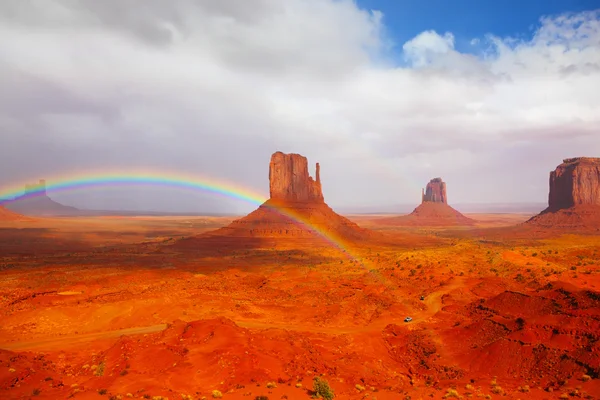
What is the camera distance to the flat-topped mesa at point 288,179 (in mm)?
104750

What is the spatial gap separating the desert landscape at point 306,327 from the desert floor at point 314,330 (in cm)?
10

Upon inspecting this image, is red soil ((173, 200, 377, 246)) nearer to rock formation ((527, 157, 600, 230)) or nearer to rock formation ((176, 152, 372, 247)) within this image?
rock formation ((176, 152, 372, 247))

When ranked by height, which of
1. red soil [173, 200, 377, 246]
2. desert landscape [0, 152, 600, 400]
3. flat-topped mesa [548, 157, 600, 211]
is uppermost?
flat-topped mesa [548, 157, 600, 211]

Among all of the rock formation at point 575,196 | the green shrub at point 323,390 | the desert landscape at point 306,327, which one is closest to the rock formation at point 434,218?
the rock formation at point 575,196

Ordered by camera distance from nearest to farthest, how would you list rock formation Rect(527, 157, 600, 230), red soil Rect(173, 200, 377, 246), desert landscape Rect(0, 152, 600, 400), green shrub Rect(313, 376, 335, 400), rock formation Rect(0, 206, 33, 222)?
green shrub Rect(313, 376, 335, 400), desert landscape Rect(0, 152, 600, 400), red soil Rect(173, 200, 377, 246), rock formation Rect(527, 157, 600, 230), rock formation Rect(0, 206, 33, 222)

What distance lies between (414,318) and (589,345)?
37.7ft

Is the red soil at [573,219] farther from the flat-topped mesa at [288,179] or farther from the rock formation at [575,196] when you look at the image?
the flat-topped mesa at [288,179]

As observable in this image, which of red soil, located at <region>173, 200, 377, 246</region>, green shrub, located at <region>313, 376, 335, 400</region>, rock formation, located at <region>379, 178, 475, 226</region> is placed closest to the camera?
green shrub, located at <region>313, 376, 335, 400</region>

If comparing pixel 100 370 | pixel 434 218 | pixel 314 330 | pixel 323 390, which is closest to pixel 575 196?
pixel 434 218

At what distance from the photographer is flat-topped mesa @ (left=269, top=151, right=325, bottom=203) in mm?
104750

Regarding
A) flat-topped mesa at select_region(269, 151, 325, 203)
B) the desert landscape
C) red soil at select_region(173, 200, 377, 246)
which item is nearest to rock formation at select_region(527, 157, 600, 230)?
red soil at select_region(173, 200, 377, 246)

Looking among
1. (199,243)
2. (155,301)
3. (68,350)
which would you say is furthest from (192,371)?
(199,243)

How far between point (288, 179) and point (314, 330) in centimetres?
8363

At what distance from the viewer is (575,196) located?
382 ft
